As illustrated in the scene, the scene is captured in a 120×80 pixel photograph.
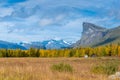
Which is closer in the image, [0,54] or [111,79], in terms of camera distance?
[111,79]

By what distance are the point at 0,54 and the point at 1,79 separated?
153732mm

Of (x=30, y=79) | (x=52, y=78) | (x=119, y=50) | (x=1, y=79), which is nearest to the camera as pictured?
(x=1, y=79)

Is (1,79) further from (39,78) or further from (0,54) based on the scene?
(0,54)

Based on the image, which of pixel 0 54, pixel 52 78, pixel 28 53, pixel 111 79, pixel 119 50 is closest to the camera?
pixel 52 78

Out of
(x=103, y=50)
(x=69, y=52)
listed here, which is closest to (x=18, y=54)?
(x=69, y=52)

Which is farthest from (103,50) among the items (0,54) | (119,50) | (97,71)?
(97,71)

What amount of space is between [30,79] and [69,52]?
599 ft

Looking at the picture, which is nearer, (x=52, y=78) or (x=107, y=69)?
(x=52, y=78)

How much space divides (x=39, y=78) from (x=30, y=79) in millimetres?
512

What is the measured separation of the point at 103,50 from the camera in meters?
199

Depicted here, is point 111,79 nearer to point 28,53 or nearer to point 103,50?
point 28,53

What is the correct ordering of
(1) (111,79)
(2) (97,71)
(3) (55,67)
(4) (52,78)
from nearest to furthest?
1. (4) (52,78)
2. (1) (111,79)
3. (3) (55,67)
4. (2) (97,71)

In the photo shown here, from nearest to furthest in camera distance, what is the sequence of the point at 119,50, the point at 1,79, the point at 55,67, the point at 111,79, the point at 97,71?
1. the point at 1,79
2. the point at 111,79
3. the point at 55,67
4. the point at 97,71
5. the point at 119,50

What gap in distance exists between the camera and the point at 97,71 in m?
22.5
